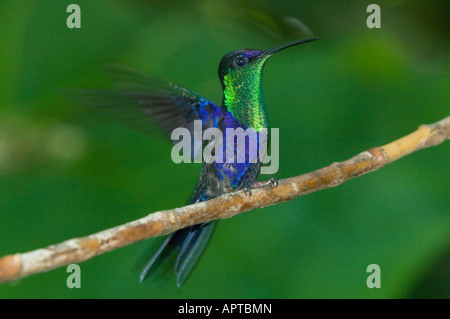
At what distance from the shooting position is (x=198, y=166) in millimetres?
2066

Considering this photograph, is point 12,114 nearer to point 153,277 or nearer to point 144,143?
point 144,143

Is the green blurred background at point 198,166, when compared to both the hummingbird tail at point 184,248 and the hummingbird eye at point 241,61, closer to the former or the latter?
the hummingbird tail at point 184,248

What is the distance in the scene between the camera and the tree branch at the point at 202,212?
3.25 ft

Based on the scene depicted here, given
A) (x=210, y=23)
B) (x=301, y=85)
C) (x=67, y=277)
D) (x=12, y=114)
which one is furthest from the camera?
(x=210, y=23)

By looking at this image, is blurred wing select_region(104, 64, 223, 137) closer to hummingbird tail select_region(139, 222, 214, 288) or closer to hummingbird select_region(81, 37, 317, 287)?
hummingbird select_region(81, 37, 317, 287)

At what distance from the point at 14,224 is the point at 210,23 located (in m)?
1.03

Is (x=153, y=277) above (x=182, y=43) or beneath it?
beneath

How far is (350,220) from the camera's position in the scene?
199 centimetres

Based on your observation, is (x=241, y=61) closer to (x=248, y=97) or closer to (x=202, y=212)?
(x=248, y=97)

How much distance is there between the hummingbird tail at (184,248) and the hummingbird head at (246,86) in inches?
13.7

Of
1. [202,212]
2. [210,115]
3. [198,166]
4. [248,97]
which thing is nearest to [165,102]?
[210,115]

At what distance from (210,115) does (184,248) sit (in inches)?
16.0

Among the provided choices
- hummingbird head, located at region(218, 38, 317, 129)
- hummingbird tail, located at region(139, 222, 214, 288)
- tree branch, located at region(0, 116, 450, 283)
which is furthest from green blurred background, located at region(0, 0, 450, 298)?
tree branch, located at region(0, 116, 450, 283)

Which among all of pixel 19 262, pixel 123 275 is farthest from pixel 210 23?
pixel 19 262
